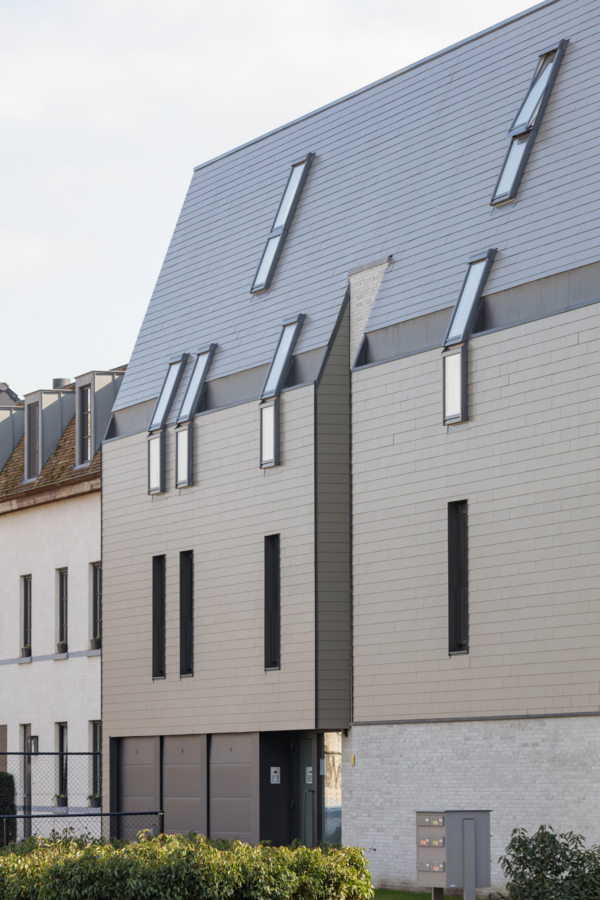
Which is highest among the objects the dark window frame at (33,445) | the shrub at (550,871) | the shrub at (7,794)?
the dark window frame at (33,445)

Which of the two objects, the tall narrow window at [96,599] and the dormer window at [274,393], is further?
the tall narrow window at [96,599]

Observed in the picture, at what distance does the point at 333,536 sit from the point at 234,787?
5.65 metres

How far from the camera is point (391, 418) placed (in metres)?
25.2

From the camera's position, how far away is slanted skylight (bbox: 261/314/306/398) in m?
27.4

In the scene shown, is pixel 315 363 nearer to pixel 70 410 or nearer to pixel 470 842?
pixel 470 842

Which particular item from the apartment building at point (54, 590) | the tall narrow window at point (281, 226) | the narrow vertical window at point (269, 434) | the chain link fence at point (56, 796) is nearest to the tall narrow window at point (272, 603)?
the narrow vertical window at point (269, 434)

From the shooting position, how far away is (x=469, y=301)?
77.8 ft

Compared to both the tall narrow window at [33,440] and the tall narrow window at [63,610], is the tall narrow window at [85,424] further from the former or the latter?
the tall narrow window at [63,610]

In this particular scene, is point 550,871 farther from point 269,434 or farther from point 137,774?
point 137,774

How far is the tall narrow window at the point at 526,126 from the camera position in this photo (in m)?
24.0

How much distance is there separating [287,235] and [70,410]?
460 inches

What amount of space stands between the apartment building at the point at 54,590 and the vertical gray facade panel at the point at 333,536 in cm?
924

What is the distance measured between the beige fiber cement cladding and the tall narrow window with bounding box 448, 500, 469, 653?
10.6ft

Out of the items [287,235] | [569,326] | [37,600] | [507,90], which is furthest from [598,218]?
[37,600]
